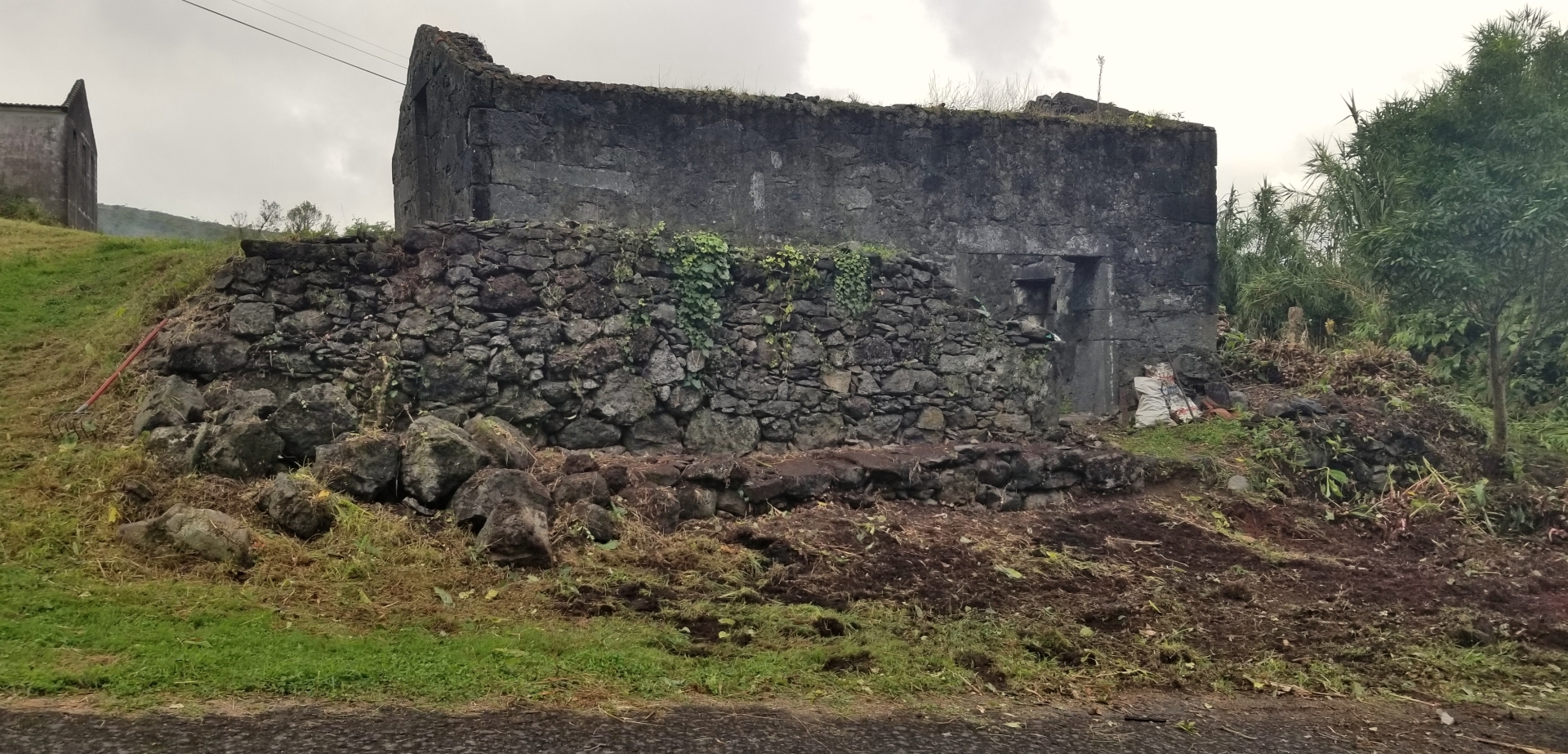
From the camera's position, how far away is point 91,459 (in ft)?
22.5

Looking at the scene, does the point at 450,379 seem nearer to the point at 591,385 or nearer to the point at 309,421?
the point at 591,385

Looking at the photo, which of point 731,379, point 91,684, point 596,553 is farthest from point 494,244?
point 91,684

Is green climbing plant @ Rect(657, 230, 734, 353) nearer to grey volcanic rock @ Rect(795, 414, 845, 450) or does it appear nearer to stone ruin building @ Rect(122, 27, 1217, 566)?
stone ruin building @ Rect(122, 27, 1217, 566)

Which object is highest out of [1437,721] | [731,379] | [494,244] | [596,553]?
[494,244]

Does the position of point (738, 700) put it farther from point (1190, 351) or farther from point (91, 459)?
point (1190, 351)

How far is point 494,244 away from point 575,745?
5.43 meters

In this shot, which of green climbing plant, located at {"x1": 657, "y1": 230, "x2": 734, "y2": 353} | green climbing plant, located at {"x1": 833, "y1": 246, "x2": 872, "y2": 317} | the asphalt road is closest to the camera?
the asphalt road

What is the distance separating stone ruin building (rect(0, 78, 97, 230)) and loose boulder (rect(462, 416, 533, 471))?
15675 mm

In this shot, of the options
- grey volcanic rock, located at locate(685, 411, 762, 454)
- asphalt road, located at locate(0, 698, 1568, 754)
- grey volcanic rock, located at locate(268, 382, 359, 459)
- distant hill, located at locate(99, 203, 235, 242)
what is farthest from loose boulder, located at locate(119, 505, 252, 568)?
distant hill, located at locate(99, 203, 235, 242)

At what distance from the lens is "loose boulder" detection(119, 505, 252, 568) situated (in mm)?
5871

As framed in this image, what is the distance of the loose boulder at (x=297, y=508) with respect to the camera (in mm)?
6363

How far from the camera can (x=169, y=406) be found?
7.25m

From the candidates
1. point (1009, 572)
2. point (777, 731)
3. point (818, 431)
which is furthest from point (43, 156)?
point (777, 731)

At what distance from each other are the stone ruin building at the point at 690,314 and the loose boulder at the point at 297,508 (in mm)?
13
